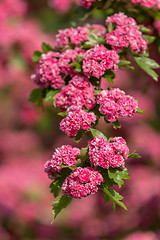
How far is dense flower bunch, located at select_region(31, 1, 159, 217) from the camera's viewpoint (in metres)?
2.08

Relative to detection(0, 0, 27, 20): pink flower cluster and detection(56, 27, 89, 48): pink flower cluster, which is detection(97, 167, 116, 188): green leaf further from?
detection(0, 0, 27, 20): pink flower cluster

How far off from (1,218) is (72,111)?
129 inches

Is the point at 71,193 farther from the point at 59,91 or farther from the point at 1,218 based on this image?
the point at 1,218

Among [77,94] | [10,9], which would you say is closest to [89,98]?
[77,94]

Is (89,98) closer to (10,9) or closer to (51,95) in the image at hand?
(51,95)

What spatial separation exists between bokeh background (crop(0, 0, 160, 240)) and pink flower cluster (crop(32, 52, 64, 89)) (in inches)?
44.3

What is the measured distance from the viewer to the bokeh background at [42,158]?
496cm

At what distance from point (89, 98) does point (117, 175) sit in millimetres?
444

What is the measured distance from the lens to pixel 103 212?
582 centimetres

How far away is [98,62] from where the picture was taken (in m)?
2.40

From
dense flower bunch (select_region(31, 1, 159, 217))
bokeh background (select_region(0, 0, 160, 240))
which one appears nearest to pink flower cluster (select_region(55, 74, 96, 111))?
dense flower bunch (select_region(31, 1, 159, 217))

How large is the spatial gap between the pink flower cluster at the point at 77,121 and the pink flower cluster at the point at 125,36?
1.62 ft

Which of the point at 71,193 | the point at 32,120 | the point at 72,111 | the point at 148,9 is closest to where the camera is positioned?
the point at 71,193

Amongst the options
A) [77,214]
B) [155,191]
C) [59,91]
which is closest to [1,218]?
[77,214]
